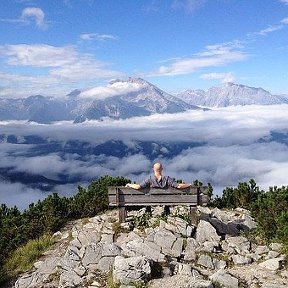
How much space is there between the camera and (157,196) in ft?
50.0

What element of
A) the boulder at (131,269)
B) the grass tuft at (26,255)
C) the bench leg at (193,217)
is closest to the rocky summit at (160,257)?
the boulder at (131,269)

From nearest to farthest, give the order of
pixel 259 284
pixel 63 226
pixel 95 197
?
pixel 259 284, pixel 63 226, pixel 95 197

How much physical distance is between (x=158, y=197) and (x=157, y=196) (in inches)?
2.0

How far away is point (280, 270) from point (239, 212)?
22.7 ft

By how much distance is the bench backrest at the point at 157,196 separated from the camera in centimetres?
1505

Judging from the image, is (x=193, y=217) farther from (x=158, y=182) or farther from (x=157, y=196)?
(x=158, y=182)

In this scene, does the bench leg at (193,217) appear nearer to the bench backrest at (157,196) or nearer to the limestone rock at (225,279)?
the bench backrest at (157,196)

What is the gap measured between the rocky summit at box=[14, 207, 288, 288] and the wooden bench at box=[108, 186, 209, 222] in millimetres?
617

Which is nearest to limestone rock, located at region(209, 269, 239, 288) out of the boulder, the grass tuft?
the boulder

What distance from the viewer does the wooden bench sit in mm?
15062

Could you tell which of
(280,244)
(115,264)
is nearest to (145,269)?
(115,264)

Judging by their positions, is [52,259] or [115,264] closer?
[115,264]

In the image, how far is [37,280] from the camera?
40.0ft

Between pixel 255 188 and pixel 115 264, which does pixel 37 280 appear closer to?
pixel 115 264
